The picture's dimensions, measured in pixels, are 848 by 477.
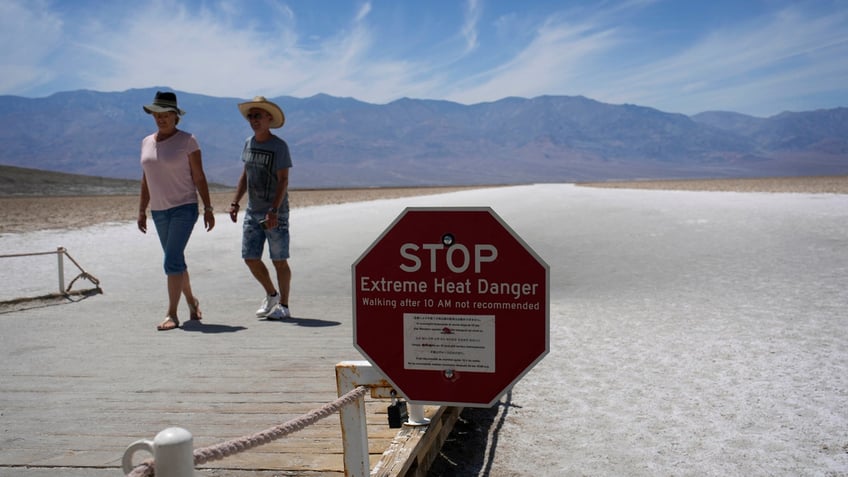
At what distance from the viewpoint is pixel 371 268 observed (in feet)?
7.23

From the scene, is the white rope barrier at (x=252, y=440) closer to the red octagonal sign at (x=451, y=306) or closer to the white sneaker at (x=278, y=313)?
the red octagonal sign at (x=451, y=306)

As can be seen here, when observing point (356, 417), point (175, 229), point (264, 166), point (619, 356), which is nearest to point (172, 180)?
point (175, 229)

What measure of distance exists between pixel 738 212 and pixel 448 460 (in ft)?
67.0

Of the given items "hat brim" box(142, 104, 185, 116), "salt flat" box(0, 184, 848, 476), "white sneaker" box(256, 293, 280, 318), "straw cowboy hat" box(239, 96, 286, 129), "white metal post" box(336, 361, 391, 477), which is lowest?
"salt flat" box(0, 184, 848, 476)

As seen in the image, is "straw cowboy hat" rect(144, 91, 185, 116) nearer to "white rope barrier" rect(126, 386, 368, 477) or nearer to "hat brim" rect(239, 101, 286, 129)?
"hat brim" rect(239, 101, 286, 129)

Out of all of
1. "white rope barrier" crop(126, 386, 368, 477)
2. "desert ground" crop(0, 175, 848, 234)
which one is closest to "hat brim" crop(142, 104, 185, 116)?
"white rope barrier" crop(126, 386, 368, 477)

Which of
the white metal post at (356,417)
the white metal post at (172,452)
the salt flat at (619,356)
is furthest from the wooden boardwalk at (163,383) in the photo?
the white metal post at (172,452)

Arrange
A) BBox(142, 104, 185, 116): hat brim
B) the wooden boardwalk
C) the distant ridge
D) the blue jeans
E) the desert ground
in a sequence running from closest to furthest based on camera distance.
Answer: the wooden boardwalk → BBox(142, 104, 185, 116): hat brim → the blue jeans → the desert ground → the distant ridge

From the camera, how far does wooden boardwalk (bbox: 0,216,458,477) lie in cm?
284

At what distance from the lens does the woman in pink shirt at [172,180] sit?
5355 millimetres

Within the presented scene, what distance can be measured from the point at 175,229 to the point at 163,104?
901mm

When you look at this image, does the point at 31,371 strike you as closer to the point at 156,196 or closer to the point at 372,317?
the point at 156,196

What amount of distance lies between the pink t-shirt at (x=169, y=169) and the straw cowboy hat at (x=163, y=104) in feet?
0.58

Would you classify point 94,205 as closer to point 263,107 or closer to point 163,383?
point 263,107
